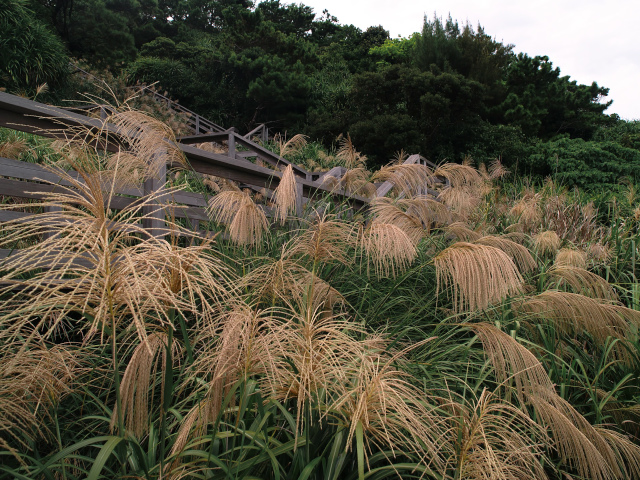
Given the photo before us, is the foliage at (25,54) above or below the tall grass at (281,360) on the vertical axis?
above

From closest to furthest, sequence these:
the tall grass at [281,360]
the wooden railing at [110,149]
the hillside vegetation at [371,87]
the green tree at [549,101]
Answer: the tall grass at [281,360], the wooden railing at [110,149], the hillside vegetation at [371,87], the green tree at [549,101]

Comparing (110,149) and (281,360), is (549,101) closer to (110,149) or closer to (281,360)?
(110,149)

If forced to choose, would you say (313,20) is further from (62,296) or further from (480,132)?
(62,296)

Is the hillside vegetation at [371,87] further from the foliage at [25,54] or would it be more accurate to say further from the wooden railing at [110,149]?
the wooden railing at [110,149]

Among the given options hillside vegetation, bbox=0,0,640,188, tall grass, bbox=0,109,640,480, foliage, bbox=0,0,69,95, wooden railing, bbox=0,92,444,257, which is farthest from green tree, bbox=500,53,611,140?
tall grass, bbox=0,109,640,480

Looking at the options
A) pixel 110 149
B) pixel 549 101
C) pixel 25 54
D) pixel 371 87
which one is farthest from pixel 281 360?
pixel 549 101

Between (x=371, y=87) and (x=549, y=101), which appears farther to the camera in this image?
(x=549, y=101)

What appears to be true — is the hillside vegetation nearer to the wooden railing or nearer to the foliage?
the foliage

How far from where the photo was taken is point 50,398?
5.44 feet

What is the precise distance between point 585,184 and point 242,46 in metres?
18.2

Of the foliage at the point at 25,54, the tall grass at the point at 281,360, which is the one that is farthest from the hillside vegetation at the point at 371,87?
the tall grass at the point at 281,360

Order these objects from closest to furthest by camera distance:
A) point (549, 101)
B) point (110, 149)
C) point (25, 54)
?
point (110, 149), point (25, 54), point (549, 101)

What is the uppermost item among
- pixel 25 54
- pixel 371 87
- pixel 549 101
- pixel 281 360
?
pixel 549 101

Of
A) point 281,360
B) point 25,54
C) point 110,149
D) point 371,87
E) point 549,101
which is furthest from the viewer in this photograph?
point 549,101
